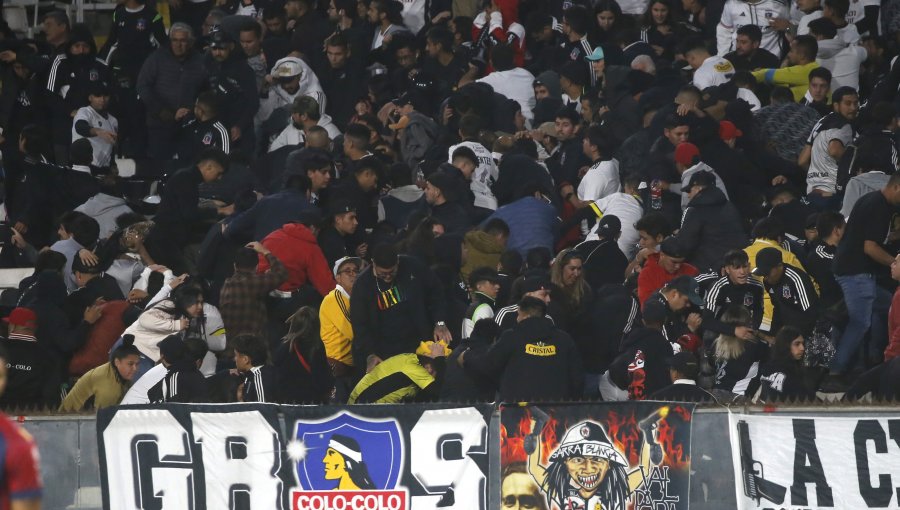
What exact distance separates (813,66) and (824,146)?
2132 millimetres

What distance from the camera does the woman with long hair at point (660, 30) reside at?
18641mm

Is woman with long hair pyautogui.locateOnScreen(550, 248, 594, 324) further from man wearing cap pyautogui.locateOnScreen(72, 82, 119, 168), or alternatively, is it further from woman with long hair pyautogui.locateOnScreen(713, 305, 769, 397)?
man wearing cap pyautogui.locateOnScreen(72, 82, 119, 168)

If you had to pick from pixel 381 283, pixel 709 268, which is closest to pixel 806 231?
pixel 709 268

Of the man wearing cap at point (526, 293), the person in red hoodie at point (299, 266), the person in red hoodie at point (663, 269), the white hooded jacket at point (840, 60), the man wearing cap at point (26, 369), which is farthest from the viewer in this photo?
the white hooded jacket at point (840, 60)

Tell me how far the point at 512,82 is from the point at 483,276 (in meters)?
5.56

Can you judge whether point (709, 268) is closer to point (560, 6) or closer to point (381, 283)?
point (381, 283)

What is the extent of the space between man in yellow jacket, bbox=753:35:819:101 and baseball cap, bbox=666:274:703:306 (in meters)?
5.17

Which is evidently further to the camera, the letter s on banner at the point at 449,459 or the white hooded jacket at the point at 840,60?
the white hooded jacket at the point at 840,60

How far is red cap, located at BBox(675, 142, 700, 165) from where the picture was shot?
14.2 meters

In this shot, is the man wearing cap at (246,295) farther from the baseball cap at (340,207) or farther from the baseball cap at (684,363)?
the baseball cap at (684,363)

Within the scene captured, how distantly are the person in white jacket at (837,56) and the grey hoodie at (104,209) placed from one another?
725 centimetres

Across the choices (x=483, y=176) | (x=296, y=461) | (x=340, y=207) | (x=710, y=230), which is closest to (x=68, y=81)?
(x=483, y=176)

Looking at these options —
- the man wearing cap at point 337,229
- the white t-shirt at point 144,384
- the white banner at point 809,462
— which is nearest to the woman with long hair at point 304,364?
the white t-shirt at point 144,384

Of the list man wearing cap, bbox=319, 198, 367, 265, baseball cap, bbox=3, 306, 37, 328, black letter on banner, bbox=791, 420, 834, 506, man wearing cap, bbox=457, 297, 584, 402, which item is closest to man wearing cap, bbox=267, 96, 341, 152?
man wearing cap, bbox=319, 198, 367, 265
